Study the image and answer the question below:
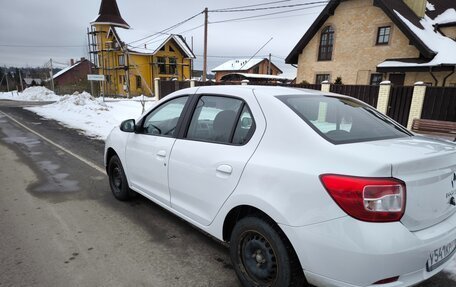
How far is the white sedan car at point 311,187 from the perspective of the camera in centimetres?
183

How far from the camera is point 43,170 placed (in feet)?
19.6

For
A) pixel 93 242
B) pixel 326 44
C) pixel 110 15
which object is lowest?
pixel 93 242

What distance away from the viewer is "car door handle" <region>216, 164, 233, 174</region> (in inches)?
97.3

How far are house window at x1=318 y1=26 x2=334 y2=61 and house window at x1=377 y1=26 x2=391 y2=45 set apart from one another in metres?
2.92

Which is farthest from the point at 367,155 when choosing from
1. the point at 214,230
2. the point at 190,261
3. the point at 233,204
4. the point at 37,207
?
the point at 37,207

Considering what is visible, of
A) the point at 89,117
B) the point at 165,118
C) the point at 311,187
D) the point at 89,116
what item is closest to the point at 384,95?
the point at 165,118

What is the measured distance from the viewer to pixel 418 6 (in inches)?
780

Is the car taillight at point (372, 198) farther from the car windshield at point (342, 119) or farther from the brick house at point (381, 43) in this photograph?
the brick house at point (381, 43)

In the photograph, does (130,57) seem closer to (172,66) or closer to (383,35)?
(172,66)

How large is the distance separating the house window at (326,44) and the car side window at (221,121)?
A: 64.9 ft

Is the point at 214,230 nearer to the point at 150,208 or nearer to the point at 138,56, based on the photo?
the point at 150,208

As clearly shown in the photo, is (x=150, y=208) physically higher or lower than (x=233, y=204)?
lower

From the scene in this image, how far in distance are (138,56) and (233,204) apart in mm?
44101

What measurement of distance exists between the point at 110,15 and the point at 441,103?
47.0 m
